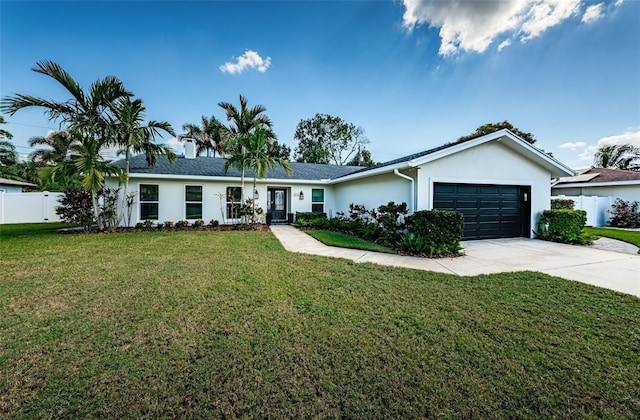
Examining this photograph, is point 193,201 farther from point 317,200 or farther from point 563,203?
point 563,203

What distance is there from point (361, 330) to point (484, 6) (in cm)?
1046

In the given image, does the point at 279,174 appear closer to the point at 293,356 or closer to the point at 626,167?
the point at 293,356

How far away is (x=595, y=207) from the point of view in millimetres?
13516

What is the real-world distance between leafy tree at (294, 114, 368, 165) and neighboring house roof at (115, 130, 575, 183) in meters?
14.5

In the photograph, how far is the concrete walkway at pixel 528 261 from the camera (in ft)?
15.6

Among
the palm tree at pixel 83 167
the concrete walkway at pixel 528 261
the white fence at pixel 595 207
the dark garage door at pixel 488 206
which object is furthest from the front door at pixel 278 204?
the white fence at pixel 595 207

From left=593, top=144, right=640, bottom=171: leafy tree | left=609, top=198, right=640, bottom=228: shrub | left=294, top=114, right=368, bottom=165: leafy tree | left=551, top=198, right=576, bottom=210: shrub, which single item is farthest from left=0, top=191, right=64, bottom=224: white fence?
left=593, top=144, right=640, bottom=171: leafy tree

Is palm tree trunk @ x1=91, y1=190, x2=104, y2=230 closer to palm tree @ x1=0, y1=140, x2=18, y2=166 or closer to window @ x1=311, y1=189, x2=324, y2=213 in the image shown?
window @ x1=311, y1=189, x2=324, y2=213

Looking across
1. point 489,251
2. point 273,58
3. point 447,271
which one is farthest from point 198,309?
point 273,58

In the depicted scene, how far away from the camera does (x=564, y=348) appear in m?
2.47

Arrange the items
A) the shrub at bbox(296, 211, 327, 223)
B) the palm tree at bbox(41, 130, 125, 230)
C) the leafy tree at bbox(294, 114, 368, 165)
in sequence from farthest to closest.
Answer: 1. the leafy tree at bbox(294, 114, 368, 165)
2. the shrub at bbox(296, 211, 327, 223)
3. the palm tree at bbox(41, 130, 125, 230)

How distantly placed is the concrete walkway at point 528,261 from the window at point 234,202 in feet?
18.8

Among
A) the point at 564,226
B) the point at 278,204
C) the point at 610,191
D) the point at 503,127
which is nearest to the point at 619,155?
the point at 503,127

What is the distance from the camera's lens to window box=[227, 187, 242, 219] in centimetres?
1266
